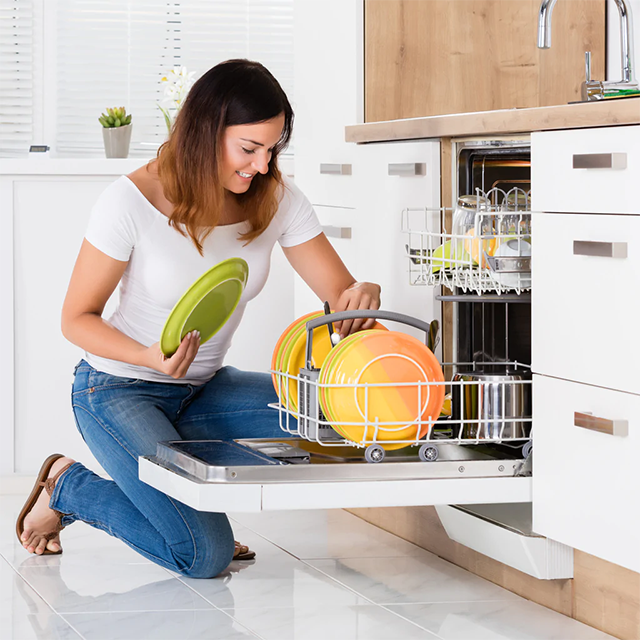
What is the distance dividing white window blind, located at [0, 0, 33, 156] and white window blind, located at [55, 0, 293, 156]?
84mm

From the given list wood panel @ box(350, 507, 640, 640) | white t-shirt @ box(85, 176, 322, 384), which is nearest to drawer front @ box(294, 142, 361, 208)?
white t-shirt @ box(85, 176, 322, 384)

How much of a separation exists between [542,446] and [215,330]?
1.86 ft

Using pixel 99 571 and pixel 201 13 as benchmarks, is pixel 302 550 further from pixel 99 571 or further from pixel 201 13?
pixel 201 13

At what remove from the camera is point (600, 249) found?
1.51 meters

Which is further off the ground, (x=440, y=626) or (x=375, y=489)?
(x=375, y=489)

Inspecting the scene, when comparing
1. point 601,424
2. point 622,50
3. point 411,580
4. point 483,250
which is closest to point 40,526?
point 411,580

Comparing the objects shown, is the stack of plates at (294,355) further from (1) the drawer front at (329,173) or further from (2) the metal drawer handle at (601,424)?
(1) the drawer front at (329,173)

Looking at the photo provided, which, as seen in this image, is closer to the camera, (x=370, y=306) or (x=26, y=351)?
(x=370, y=306)

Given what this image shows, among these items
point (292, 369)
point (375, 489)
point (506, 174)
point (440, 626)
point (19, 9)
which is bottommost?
point (440, 626)

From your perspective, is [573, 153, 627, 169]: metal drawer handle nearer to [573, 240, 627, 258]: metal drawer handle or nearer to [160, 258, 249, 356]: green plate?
[573, 240, 627, 258]: metal drawer handle

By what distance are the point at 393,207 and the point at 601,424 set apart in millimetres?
757

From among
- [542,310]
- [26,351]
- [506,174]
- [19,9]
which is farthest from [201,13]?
[542,310]

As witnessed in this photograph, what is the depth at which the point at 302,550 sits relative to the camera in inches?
87.3

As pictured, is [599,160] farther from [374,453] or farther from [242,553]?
[242,553]
